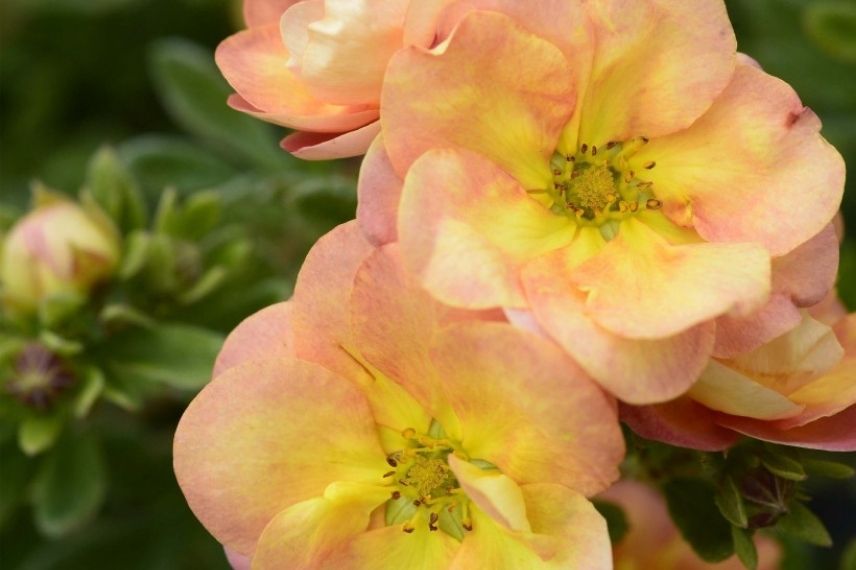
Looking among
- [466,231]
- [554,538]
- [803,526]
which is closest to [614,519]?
[803,526]

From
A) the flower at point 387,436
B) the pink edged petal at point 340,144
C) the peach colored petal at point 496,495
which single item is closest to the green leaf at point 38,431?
the flower at point 387,436

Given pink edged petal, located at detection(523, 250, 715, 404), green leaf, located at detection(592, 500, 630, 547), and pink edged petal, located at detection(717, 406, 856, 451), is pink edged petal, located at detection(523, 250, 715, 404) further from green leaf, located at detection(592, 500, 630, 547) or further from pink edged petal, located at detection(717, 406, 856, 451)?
green leaf, located at detection(592, 500, 630, 547)

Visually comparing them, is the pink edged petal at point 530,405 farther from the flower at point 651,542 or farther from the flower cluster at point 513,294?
the flower at point 651,542

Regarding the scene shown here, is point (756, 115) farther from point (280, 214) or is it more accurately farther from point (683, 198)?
point (280, 214)

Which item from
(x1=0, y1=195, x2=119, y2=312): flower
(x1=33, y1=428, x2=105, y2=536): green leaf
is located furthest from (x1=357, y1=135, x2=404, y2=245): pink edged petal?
(x1=33, y1=428, x2=105, y2=536): green leaf

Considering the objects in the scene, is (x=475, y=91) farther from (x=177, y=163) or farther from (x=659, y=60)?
(x=177, y=163)

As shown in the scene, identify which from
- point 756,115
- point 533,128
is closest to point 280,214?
point 533,128
